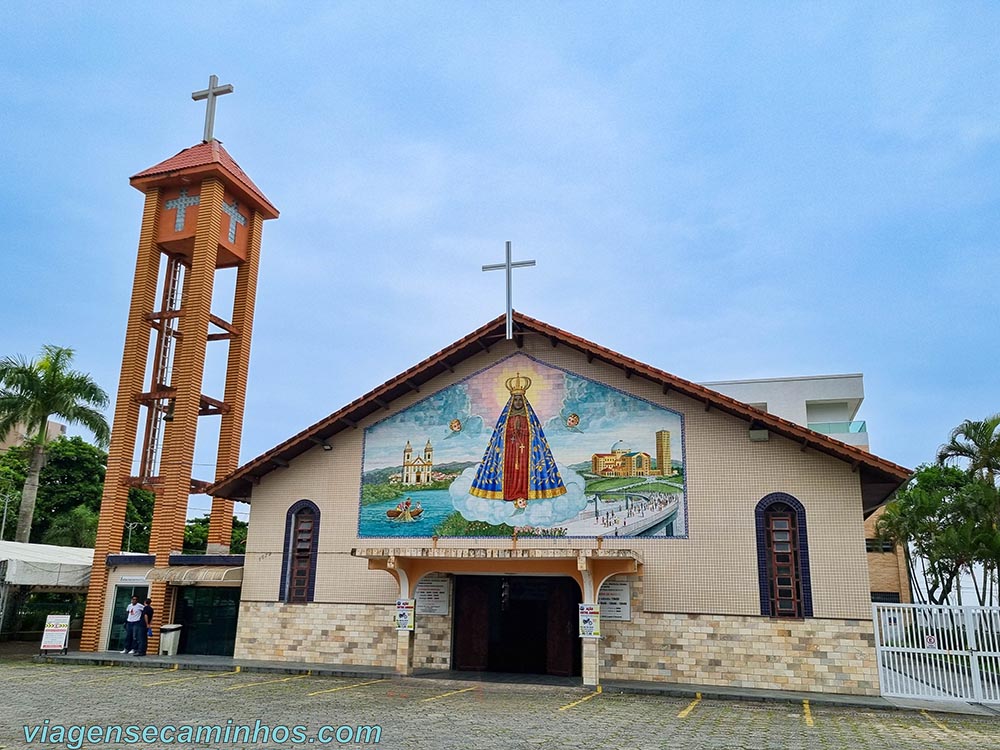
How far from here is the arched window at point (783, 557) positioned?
57.8 ft

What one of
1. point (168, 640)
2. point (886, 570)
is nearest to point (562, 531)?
point (168, 640)

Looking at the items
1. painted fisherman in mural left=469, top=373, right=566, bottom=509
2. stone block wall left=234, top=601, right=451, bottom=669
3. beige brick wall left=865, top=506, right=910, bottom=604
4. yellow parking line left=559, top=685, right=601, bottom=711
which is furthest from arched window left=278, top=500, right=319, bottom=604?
beige brick wall left=865, top=506, right=910, bottom=604

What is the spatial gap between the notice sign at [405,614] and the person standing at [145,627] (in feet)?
23.9

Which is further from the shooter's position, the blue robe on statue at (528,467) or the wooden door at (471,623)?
the wooden door at (471,623)

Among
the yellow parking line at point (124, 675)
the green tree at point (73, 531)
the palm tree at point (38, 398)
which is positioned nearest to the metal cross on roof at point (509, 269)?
the yellow parking line at point (124, 675)

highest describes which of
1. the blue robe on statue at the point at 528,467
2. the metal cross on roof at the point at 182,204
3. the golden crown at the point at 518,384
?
the metal cross on roof at the point at 182,204

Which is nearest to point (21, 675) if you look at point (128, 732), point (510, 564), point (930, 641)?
point (128, 732)

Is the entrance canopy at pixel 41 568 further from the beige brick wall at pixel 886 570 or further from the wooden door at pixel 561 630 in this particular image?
the beige brick wall at pixel 886 570

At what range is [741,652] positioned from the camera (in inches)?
688

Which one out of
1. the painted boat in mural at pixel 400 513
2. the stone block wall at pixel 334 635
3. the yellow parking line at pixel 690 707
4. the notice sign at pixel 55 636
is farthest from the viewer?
the notice sign at pixel 55 636

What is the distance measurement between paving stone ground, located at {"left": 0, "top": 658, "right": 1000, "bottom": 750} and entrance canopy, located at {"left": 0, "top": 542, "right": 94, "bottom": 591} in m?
5.67

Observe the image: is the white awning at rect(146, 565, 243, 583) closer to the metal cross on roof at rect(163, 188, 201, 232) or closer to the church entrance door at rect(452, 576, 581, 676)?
the church entrance door at rect(452, 576, 581, 676)

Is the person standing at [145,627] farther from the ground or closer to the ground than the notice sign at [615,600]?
closer to the ground

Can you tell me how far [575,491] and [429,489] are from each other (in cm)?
361
